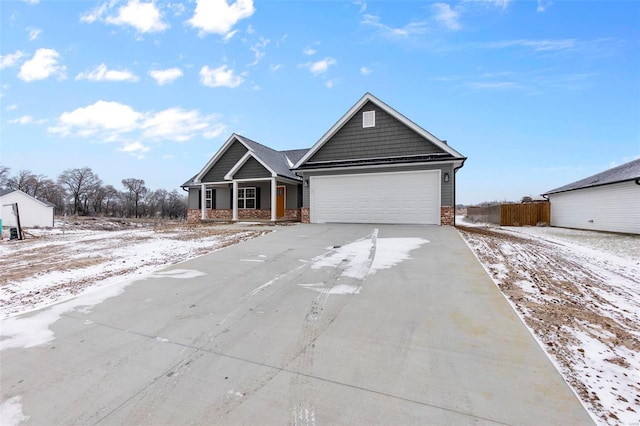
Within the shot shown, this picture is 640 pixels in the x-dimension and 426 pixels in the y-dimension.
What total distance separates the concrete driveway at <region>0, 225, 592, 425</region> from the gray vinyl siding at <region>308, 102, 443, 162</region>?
29.5 ft

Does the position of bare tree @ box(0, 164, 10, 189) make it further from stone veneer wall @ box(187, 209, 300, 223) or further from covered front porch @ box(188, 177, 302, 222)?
covered front porch @ box(188, 177, 302, 222)

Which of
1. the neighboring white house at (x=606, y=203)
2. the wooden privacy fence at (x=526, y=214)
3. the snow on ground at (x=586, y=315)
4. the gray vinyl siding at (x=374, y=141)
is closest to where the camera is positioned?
the snow on ground at (x=586, y=315)

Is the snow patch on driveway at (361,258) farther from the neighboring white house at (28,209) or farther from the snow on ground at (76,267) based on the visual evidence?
the neighboring white house at (28,209)

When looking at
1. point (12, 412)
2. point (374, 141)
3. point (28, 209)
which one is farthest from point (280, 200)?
point (28, 209)

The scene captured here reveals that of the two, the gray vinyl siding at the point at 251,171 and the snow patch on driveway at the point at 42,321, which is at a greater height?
the gray vinyl siding at the point at 251,171

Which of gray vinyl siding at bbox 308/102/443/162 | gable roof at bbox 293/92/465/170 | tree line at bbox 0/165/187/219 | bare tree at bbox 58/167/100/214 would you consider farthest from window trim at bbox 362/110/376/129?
bare tree at bbox 58/167/100/214

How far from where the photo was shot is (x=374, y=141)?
13805mm

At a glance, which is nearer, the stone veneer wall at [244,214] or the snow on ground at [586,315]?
the snow on ground at [586,315]

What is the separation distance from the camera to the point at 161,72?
54.6ft

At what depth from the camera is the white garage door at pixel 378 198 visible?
41.4 feet

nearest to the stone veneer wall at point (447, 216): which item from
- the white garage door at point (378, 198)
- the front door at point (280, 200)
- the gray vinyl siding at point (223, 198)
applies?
the white garage door at point (378, 198)

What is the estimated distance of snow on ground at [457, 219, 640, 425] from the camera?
2.37 metres

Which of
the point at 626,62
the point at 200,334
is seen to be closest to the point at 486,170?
the point at 626,62

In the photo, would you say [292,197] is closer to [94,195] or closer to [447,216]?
[447,216]
